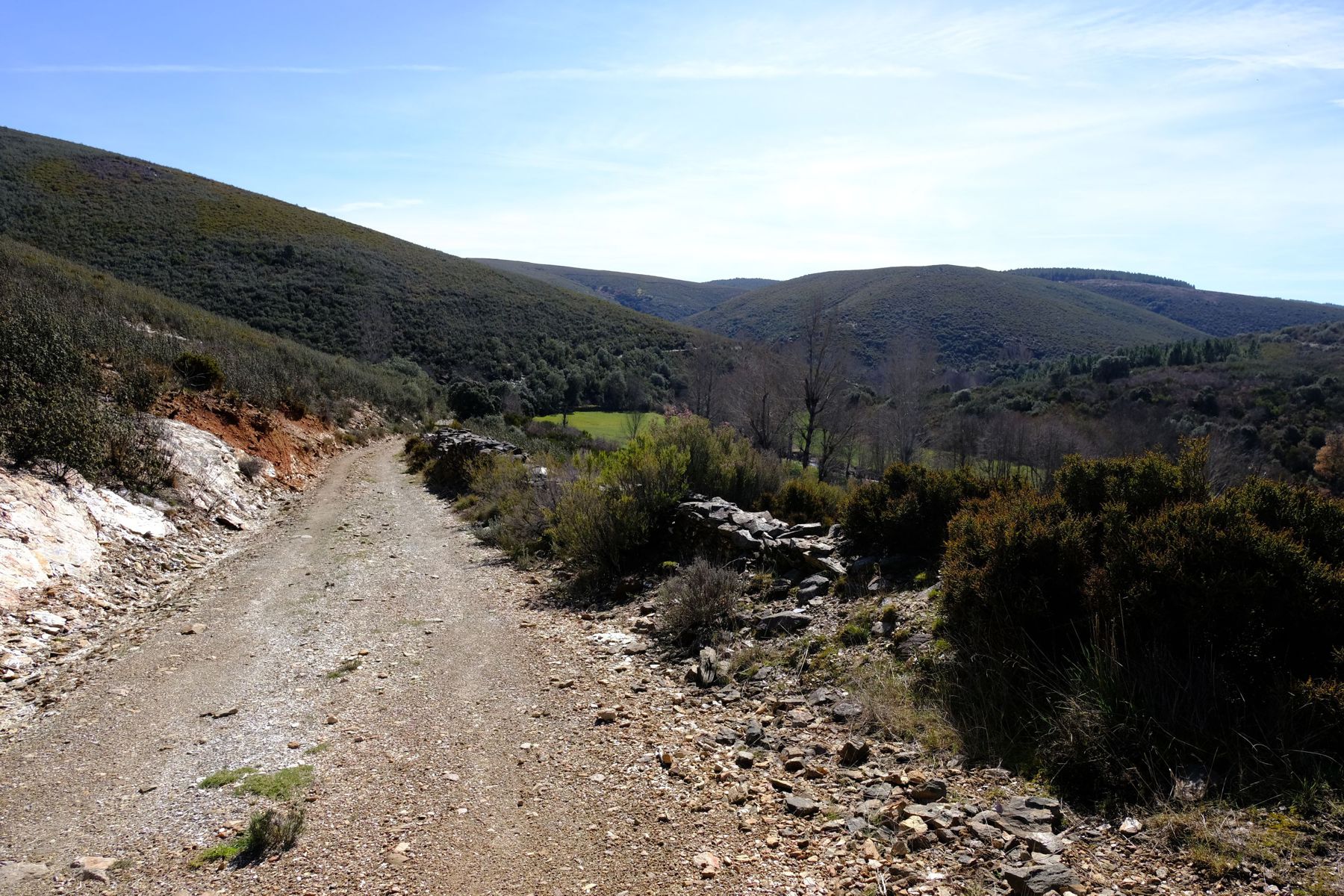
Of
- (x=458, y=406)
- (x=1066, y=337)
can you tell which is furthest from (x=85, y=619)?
(x=1066, y=337)

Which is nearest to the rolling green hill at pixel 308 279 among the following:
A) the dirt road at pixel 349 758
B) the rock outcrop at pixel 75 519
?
the rock outcrop at pixel 75 519

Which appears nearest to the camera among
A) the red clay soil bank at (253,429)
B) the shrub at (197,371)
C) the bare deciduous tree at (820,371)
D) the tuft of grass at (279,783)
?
the tuft of grass at (279,783)

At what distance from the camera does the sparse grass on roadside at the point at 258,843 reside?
3361 mm

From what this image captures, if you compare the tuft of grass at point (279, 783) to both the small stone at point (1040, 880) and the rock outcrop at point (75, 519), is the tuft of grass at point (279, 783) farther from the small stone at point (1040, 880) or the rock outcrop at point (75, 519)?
the rock outcrop at point (75, 519)

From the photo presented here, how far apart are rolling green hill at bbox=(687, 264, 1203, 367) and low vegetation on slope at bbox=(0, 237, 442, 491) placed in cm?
4270

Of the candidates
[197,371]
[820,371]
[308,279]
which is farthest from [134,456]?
[308,279]

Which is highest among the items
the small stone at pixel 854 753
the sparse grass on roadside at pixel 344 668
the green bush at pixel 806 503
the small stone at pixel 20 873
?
the green bush at pixel 806 503

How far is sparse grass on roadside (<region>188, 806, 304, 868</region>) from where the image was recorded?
3.36 m

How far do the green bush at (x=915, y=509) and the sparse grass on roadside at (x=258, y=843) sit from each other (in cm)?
541

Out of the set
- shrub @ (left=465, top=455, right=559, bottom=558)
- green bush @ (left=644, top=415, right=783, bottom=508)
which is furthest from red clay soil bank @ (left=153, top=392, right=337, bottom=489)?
green bush @ (left=644, top=415, right=783, bottom=508)

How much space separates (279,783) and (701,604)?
371 cm

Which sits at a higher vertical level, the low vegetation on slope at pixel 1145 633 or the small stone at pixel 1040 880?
the low vegetation on slope at pixel 1145 633

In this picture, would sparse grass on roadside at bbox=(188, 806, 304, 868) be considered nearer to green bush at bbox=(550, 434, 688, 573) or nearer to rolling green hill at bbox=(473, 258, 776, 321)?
green bush at bbox=(550, 434, 688, 573)

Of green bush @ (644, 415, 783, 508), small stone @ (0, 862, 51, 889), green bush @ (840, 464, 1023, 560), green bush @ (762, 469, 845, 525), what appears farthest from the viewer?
green bush @ (644, 415, 783, 508)
